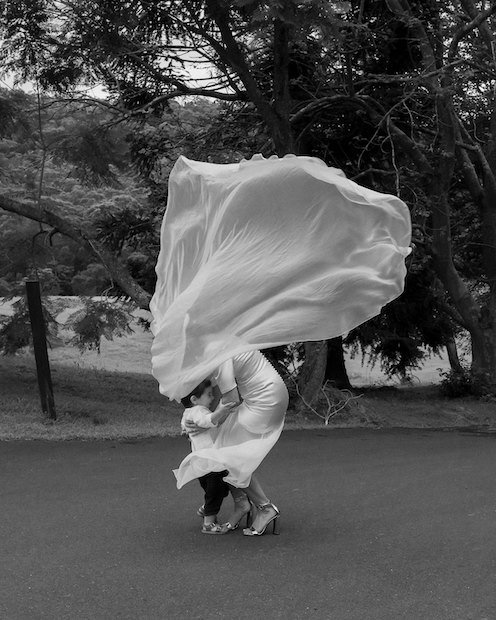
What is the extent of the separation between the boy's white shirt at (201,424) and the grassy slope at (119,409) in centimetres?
623

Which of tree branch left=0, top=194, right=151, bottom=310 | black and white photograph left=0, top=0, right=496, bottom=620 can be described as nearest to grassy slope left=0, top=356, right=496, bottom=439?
black and white photograph left=0, top=0, right=496, bottom=620

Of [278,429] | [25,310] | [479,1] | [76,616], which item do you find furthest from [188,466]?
[479,1]

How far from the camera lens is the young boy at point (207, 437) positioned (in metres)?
5.82

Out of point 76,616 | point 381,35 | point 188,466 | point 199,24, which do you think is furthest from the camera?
point 381,35

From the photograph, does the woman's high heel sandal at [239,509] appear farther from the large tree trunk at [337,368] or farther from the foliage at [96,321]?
the large tree trunk at [337,368]

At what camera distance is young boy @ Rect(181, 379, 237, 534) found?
582 cm

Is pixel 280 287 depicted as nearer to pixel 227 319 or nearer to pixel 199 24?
pixel 227 319

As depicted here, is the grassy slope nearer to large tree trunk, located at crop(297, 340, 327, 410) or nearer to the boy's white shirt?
large tree trunk, located at crop(297, 340, 327, 410)

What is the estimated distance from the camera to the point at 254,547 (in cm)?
568

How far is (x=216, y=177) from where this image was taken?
20.6 feet

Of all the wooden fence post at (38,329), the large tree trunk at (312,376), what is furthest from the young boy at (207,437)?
the large tree trunk at (312,376)

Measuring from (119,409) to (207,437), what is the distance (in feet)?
32.5

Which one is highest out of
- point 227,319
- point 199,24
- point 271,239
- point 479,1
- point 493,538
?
point 479,1

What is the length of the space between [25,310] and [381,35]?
889 centimetres
